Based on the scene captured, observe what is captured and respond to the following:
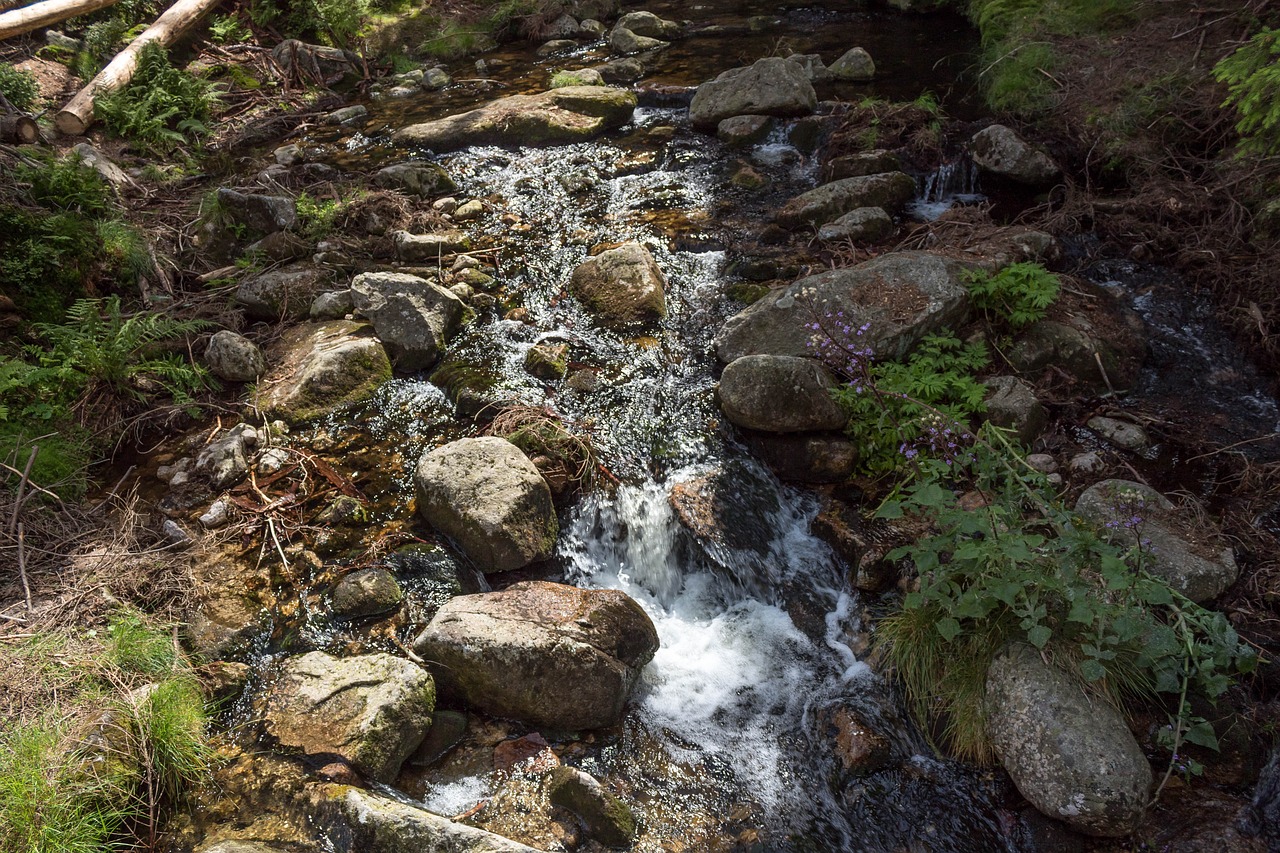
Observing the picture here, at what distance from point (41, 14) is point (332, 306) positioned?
28.0 ft

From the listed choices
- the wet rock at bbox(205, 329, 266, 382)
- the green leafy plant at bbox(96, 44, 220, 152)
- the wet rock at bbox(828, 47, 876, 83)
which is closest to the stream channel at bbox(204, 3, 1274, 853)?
the wet rock at bbox(205, 329, 266, 382)

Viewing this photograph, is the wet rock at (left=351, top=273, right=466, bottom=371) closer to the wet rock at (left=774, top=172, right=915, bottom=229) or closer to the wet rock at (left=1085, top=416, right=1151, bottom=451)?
the wet rock at (left=774, top=172, right=915, bottom=229)

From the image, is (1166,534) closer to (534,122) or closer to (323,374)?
(323,374)

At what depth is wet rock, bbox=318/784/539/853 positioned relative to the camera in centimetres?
287

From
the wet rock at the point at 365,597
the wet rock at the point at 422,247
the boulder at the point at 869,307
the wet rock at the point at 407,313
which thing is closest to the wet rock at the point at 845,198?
the boulder at the point at 869,307

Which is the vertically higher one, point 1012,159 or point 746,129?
point 746,129

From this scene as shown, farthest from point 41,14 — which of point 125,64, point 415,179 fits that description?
point 415,179

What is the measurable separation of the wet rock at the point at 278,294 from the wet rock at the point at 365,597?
3.23 meters

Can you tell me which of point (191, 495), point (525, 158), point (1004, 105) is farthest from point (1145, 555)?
point (525, 158)

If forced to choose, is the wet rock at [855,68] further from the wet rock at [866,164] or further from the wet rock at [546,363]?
the wet rock at [546,363]

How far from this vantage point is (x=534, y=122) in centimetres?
939

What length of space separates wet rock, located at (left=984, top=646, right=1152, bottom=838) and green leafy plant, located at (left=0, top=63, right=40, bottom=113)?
11961 mm

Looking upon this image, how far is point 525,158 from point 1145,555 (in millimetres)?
8125

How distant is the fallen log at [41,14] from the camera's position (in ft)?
31.9
